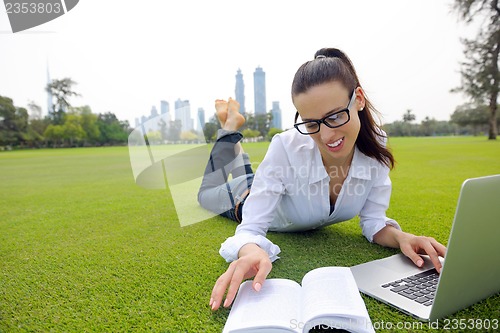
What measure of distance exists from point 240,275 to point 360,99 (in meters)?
0.95

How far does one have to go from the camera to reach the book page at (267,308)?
3.09ft

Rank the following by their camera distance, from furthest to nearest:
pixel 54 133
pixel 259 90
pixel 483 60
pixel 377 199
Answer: pixel 54 133
pixel 483 60
pixel 259 90
pixel 377 199

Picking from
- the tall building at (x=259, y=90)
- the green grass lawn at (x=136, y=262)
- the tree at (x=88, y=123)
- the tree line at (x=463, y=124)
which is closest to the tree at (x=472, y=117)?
the tree line at (x=463, y=124)

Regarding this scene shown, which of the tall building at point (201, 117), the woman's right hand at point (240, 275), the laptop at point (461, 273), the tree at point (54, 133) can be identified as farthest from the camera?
the tree at point (54, 133)

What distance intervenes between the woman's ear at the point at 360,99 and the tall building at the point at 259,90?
341 cm

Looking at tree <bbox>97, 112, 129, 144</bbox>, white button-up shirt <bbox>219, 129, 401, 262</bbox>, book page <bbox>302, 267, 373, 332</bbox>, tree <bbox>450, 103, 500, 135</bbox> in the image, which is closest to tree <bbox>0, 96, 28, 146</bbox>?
tree <bbox>97, 112, 129, 144</bbox>

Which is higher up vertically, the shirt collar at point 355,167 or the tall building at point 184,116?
the tall building at point 184,116

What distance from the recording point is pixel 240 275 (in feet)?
3.89

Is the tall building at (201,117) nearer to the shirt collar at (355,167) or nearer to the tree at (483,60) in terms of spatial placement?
the shirt collar at (355,167)

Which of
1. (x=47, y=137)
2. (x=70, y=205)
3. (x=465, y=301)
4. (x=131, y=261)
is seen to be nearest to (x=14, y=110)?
(x=47, y=137)

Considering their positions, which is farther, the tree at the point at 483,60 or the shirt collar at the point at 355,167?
the tree at the point at 483,60

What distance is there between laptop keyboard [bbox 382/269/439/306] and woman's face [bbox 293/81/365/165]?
578 mm

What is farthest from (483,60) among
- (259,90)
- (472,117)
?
(259,90)

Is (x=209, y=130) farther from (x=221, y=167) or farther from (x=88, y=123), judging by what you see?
(x=88, y=123)
